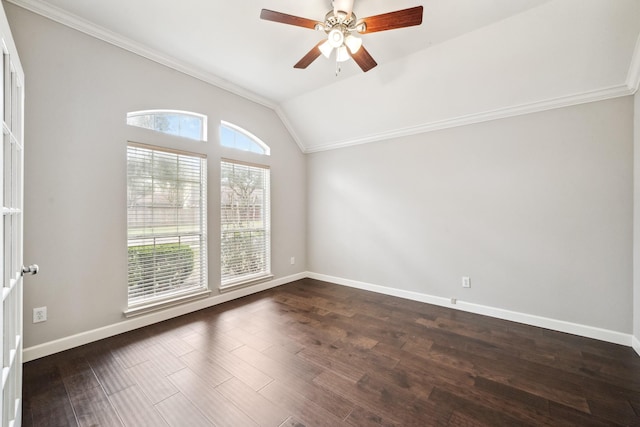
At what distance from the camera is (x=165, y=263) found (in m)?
3.14

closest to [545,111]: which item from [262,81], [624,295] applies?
[624,295]

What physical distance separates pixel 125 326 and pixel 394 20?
12.5 ft

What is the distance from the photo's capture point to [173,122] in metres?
3.21

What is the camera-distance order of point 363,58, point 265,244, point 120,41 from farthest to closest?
point 265,244, point 120,41, point 363,58

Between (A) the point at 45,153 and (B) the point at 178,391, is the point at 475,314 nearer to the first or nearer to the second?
(B) the point at 178,391

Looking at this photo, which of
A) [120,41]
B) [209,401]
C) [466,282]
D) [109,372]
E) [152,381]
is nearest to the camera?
[209,401]

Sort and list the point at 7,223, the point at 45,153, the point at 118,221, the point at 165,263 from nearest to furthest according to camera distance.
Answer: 1. the point at 7,223
2. the point at 45,153
3. the point at 118,221
4. the point at 165,263

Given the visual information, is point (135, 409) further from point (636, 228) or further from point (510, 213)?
point (636, 228)

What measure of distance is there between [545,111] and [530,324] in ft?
7.82

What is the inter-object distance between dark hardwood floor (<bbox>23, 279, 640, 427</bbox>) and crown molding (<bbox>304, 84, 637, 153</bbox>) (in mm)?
2430

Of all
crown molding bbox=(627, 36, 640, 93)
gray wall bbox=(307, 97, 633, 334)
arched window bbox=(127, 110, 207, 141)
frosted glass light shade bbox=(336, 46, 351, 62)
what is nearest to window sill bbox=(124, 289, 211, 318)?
arched window bbox=(127, 110, 207, 141)

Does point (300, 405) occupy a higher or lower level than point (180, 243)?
lower

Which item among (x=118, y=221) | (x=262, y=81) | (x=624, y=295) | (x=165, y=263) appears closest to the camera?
(x=624, y=295)

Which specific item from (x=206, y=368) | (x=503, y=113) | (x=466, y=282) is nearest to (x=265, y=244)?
(x=206, y=368)
